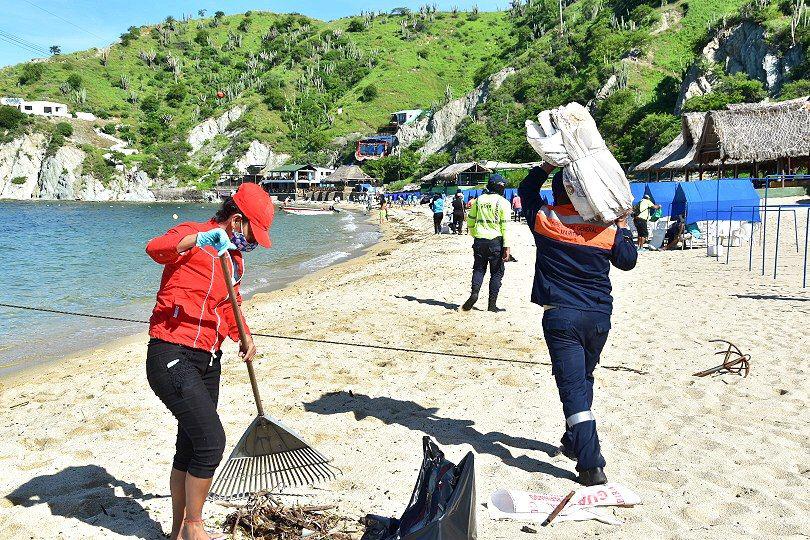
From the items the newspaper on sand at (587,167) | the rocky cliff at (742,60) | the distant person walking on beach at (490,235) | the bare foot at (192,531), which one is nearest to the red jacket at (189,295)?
the bare foot at (192,531)

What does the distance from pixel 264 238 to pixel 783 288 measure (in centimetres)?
986

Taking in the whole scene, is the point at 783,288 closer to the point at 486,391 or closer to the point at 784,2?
the point at 486,391

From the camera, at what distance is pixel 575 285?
3736 millimetres

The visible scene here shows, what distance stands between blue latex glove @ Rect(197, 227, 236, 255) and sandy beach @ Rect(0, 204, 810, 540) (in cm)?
162

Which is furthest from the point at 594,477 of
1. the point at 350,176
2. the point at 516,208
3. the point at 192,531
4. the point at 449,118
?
the point at 449,118

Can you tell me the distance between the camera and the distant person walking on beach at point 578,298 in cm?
370

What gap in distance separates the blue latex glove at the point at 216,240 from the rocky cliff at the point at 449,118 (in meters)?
99.9

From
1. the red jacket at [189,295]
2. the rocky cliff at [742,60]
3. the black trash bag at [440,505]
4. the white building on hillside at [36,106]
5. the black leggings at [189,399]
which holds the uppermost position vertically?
the white building on hillside at [36,106]

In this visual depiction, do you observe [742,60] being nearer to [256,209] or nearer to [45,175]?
[256,209]

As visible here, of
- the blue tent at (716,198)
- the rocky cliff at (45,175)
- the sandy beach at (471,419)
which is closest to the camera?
the sandy beach at (471,419)

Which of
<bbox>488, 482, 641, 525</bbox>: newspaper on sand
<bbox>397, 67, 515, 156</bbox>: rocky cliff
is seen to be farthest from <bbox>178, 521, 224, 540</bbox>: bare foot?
<bbox>397, 67, 515, 156</bbox>: rocky cliff

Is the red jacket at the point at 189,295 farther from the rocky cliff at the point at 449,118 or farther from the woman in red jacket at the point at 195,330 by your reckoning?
the rocky cliff at the point at 449,118

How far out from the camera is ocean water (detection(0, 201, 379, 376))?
10.4 m

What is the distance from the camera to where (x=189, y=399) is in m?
2.91
